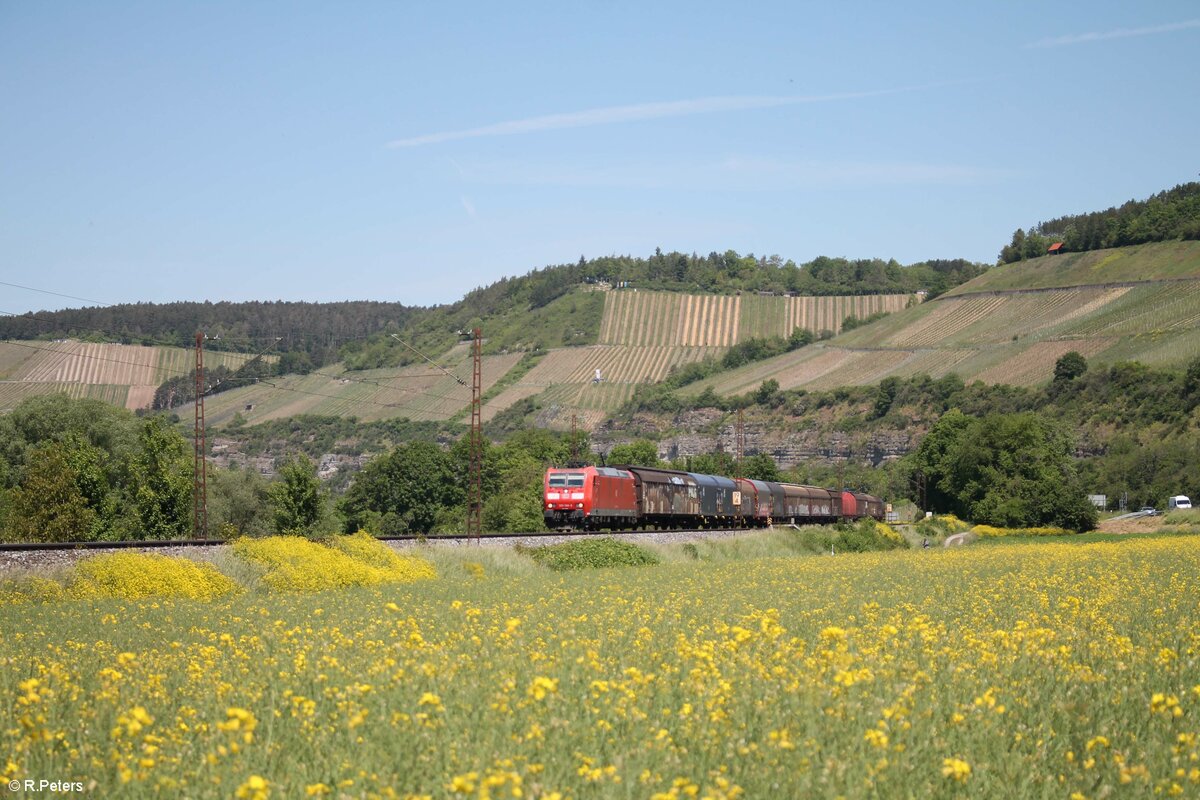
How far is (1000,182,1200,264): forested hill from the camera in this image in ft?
546

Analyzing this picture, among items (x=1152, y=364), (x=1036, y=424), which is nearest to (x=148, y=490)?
(x=1036, y=424)

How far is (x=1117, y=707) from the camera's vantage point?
29.0 ft

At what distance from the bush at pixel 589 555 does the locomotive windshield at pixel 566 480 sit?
29.0 feet

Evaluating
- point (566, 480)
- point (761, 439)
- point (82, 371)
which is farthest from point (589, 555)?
point (82, 371)

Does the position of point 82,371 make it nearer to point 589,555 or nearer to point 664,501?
point 664,501

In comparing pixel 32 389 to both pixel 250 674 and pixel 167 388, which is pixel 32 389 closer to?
pixel 167 388

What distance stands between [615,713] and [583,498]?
130ft

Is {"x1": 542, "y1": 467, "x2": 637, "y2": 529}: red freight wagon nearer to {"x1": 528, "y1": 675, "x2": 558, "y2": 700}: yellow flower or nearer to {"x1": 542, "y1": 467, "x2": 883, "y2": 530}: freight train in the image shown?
{"x1": 542, "y1": 467, "x2": 883, "y2": 530}: freight train

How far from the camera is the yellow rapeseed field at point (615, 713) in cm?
688

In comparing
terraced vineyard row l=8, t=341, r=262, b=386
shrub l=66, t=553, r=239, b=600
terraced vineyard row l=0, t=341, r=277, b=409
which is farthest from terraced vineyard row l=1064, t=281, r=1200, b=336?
terraced vineyard row l=8, t=341, r=262, b=386

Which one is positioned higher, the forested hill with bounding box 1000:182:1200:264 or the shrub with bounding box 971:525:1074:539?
the forested hill with bounding box 1000:182:1200:264

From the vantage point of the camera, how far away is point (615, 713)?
792 centimetres

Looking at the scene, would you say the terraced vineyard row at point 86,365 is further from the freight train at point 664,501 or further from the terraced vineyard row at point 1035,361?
the freight train at point 664,501

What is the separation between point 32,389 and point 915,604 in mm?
167297
